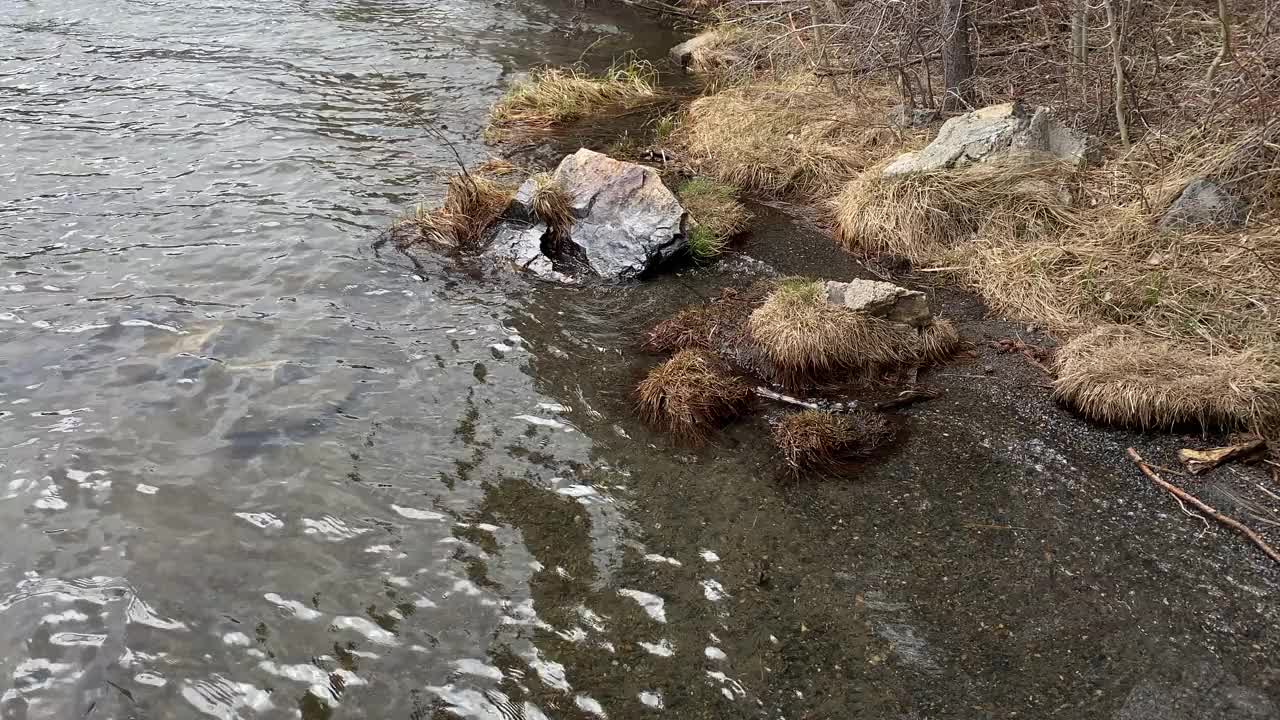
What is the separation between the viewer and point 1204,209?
7121 mm

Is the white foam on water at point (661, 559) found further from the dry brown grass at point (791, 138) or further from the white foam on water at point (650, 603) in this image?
the dry brown grass at point (791, 138)

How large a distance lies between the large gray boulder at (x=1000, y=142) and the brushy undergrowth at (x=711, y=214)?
1.50 metres

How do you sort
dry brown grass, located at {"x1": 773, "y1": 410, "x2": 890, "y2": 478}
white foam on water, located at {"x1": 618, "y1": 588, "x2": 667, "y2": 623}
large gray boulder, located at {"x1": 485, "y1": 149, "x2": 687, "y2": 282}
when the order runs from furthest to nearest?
large gray boulder, located at {"x1": 485, "y1": 149, "x2": 687, "y2": 282} < dry brown grass, located at {"x1": 773, "y1": 410, "x2": 890, "y2": 478} < white foam on water, located at {"x1": 618, "y1": 588, "x2": 667, "y2": 623}

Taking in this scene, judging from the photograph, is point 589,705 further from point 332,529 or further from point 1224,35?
point 1224,35

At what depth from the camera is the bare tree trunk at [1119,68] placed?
7.79 metres

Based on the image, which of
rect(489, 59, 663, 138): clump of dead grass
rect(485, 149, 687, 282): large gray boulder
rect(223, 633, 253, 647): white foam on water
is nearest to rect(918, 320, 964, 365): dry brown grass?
rect(485, 149, 687, 282): large gray boulder

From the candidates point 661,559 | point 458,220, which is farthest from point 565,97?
point 661,559

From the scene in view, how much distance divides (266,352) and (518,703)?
3.80 meters

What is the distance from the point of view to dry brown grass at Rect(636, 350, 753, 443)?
5973 millimetres

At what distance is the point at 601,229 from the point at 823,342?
2920 mm

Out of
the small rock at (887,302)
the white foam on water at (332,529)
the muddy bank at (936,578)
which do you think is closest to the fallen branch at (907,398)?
the muddy bank at (936,578)

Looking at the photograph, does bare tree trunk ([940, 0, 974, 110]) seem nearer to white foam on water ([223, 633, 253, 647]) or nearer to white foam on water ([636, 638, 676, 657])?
white foam on water ([636, 638, 676, 657])

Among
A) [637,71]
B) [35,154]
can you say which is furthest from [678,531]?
[637,71]

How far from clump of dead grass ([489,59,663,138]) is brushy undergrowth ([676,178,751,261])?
2.91m
